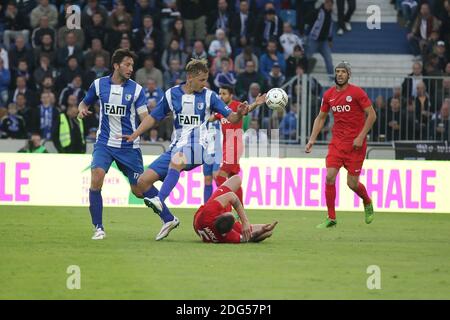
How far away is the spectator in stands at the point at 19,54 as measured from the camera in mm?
25766

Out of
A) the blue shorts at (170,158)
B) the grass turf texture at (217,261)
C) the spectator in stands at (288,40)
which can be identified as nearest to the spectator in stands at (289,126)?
the spectator in stands at (288,40)

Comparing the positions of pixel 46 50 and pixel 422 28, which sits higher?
pixel 422 28

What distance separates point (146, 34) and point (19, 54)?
2944 millimetres

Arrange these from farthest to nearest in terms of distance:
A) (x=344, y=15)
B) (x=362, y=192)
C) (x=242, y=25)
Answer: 1. (x=344, y=15)
2. (x=242, y=25)
3. (x=362, y=192)

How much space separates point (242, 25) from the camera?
88.2 ft

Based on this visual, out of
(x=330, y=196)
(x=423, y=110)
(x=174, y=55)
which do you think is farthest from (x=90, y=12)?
(x=330, y=196)

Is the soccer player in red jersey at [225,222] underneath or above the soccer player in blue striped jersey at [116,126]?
underneath

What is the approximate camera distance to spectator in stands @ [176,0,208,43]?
27.0 meters

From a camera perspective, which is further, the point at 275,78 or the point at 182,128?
the point at 275,78

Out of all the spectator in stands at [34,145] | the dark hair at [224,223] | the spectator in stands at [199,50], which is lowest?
the dark hair at [224,223]

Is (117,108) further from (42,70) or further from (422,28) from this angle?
(422,28)

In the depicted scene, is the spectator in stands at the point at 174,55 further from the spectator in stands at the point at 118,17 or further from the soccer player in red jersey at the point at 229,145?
the soccer player in red jersey at the point at 229,145

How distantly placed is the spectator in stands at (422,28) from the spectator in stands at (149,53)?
6230 millimetres

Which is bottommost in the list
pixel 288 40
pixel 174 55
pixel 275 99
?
pixel 275 99
